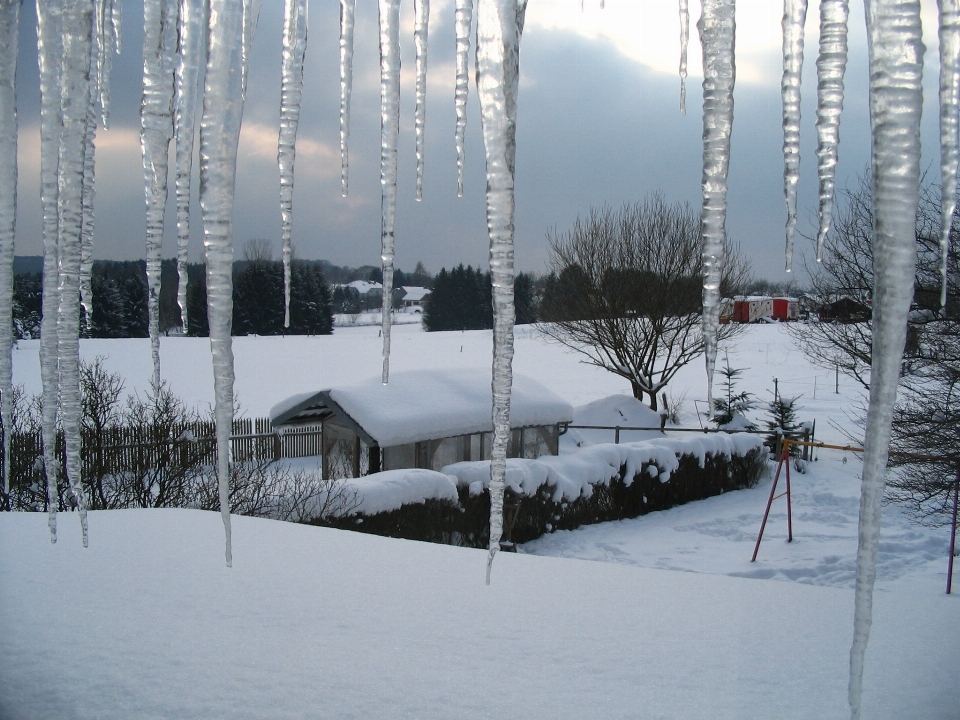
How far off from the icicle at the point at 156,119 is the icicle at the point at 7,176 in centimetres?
36

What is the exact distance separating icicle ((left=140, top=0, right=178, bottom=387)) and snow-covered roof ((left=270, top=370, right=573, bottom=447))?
27.3ft

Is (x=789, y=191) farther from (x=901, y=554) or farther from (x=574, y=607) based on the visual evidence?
(x=901, y=554)

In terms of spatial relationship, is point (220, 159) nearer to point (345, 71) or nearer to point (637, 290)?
point (345, 71)

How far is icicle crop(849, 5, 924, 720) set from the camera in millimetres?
1024

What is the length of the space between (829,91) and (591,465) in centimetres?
1025

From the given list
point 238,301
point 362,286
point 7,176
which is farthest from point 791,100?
point 362,286

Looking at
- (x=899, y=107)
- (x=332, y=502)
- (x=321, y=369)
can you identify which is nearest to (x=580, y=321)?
(x=321, y=369)

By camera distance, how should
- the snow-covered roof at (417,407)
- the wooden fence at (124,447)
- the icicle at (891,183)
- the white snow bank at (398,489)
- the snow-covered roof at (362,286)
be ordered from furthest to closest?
the snow-covered roof at (362,286) < the snow-covered roof at (417,407) < the wooden fence at (124,447) < the white snow bank at (398,489) < the icicle at (891,183)

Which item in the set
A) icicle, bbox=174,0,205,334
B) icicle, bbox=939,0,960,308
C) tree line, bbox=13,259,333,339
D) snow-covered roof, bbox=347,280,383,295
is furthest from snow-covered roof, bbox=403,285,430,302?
icicle, bbox=939,0,960,308

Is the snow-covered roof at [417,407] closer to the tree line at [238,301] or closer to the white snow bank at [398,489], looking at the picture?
the white snow bank at [398,489]

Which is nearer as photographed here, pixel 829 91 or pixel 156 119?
pixel 829 91

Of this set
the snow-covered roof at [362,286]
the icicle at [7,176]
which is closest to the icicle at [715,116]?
the icicle at [7,176]

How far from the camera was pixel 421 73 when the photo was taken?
6.52 feet

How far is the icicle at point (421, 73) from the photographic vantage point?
1.94m
